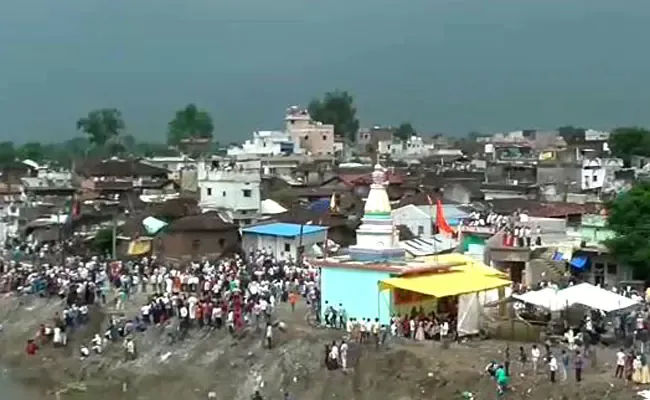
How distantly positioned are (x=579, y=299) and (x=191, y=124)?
408 ft

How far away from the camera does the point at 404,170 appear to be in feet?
279

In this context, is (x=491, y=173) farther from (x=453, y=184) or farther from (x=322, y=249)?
(x=322, y=249)

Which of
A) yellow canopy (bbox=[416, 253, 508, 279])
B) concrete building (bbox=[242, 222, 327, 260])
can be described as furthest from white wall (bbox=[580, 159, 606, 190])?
yellow canopy (bbox=[416, 253, 508, 279])

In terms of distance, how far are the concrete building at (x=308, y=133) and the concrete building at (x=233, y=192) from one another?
128 feet

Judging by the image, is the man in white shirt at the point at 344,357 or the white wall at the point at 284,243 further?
the white wall at the point at 284,243

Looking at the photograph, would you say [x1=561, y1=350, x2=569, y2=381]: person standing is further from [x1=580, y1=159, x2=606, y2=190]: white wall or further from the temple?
[x1=580, y1=159, x2=606, y2=190]: white wall

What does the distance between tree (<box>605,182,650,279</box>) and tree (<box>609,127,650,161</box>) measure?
149 ft

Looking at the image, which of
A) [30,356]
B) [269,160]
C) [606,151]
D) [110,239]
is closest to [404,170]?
[269,160]

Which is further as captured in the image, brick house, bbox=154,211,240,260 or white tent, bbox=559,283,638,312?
brick house, bbox=154,211,240,260

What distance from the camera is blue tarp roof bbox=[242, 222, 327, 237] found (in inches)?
1957

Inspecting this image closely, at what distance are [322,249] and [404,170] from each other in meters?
37.1

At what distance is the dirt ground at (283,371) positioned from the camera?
1069 inches

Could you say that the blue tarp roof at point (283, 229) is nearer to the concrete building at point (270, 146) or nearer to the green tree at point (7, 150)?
the concrete building at point (270, 146)

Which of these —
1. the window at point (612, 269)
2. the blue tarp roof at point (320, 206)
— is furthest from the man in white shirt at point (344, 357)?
the blue tarp roof at point (320, 206)
